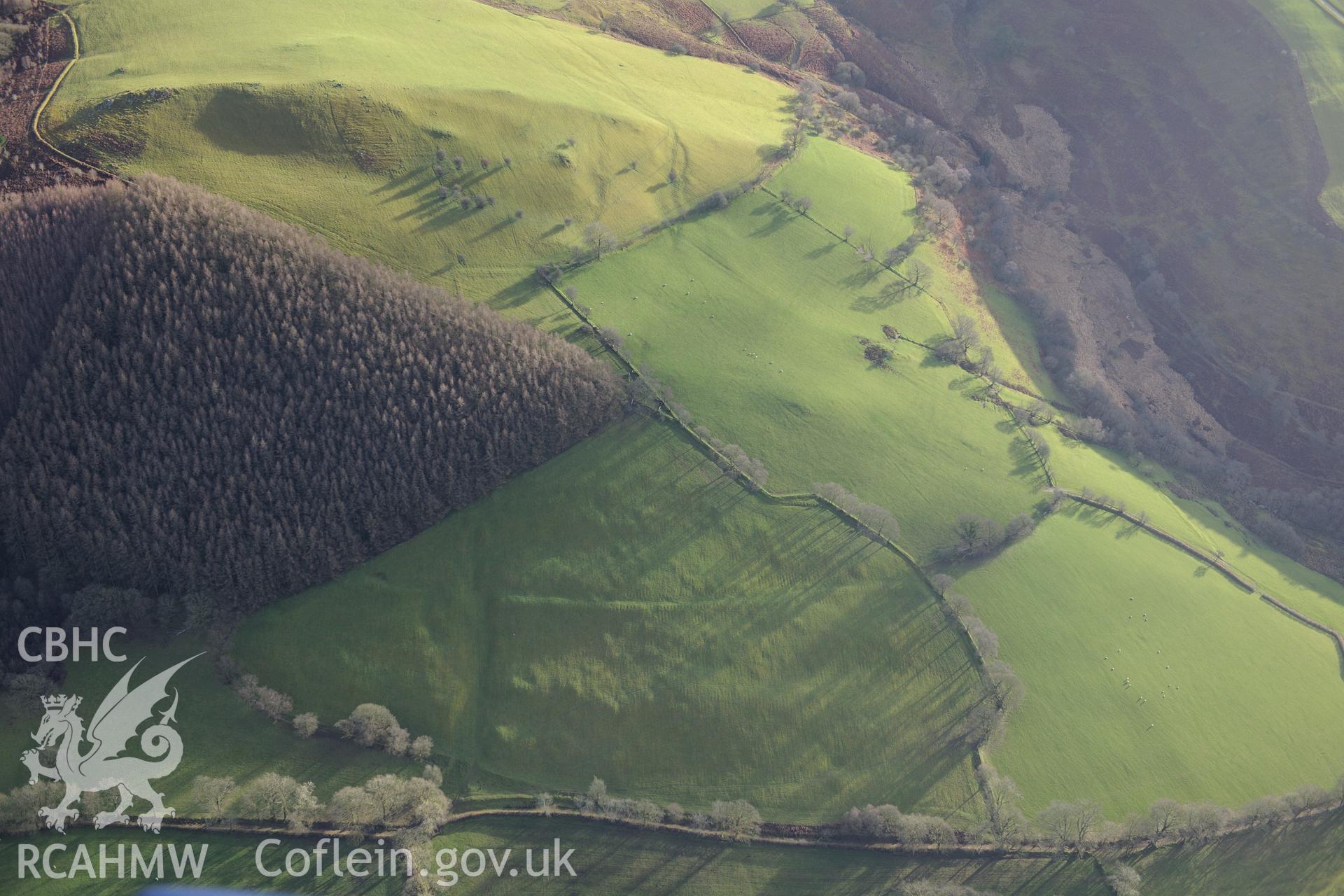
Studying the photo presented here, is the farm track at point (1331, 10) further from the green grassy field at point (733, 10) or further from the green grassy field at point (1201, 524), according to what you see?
the green grassy field at point (1201, 524)

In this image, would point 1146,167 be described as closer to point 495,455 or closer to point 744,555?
point 744,555

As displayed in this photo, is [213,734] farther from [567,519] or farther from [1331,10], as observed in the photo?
[1331,10]

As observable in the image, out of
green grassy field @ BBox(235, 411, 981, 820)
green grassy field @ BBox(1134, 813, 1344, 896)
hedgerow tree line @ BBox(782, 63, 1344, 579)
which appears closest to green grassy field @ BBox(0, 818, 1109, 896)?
green grassy field @ BBox(235, 411, 981, 820)

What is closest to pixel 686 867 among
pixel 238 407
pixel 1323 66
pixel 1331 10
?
pixel 238 407

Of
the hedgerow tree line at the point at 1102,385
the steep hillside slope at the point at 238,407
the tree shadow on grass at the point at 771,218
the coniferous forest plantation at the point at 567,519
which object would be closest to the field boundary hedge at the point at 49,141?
the coniferous forest plantation at the point at 567,519

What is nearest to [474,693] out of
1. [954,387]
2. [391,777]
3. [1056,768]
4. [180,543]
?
[391,777]
